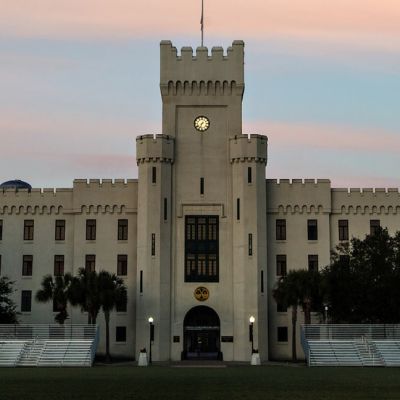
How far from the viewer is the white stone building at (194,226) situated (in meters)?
73.6

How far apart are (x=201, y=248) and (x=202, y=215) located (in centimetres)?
276

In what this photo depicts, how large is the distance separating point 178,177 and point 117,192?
5969 mm

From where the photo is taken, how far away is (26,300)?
78375mm

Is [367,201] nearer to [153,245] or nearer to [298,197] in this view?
[298,197]

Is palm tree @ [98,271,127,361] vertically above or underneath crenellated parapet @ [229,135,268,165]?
underneath

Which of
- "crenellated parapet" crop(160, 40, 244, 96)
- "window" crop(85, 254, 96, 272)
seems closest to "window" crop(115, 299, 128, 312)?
"window" crop(85, 254, 96, 272)

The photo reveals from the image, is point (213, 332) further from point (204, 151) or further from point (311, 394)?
point (311, 394)

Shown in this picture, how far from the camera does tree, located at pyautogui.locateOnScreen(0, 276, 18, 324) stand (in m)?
71.0

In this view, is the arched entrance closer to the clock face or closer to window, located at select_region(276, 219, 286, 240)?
window, located at select_region(276, 219, 286, 240)

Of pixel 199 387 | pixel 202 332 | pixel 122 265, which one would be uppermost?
pixel 122 265

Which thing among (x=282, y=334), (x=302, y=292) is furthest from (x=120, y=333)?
(x=302, y=292)

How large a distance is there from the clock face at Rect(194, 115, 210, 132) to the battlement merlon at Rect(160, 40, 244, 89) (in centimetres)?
324

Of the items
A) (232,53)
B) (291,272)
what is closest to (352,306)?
(291,272)

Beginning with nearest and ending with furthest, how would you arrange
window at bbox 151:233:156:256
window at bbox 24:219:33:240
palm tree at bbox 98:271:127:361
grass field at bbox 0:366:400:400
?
grass field at bbox 0:366:400:400, palm tree at bbox 98:271:127:361, window at bbox 151:233:156:256, window at bbox 24:219:33:240
